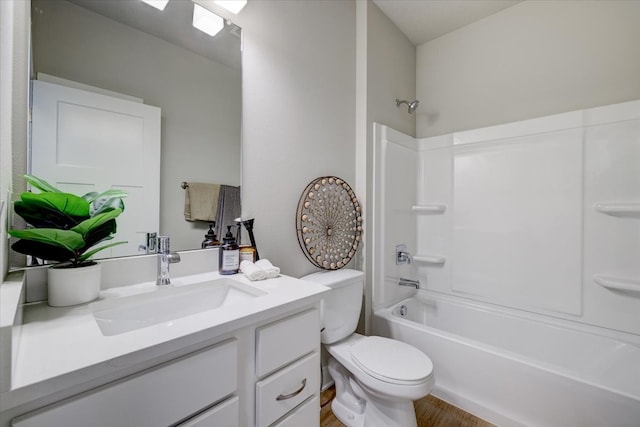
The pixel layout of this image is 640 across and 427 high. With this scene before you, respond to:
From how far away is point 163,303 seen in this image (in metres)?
0.93

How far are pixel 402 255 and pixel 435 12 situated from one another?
197cm

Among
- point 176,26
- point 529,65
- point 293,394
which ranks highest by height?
point 529,65

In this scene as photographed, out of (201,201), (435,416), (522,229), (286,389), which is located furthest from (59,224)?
(522,229)

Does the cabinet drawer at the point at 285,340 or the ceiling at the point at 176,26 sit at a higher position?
the ceiling at the point at 176,26

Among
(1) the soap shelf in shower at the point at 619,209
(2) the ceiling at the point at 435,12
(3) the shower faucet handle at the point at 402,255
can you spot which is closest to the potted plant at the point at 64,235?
(3) the shower faucet handle at the point at 402,255

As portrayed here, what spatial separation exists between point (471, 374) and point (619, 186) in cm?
146

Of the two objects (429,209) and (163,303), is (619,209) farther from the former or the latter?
(163,303)

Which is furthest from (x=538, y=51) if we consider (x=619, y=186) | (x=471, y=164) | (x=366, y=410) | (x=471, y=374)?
(x=366, y=410)

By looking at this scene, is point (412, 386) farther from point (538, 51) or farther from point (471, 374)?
point (538, 51)

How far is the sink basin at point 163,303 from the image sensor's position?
0.81 m

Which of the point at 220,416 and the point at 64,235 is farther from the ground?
the point at 64,235

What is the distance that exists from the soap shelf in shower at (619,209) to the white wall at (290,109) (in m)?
1.60

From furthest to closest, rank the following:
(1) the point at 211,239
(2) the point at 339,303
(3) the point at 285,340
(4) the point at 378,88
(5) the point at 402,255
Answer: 1. (5) the point at 402,255
2. (4) the point at 378,88
3. (2) the point at 339,303
4. (1) the point at 211,239
5. (3) the point at 285,340

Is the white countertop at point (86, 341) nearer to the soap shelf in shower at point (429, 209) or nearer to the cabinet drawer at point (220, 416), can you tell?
the cabinet drawer at point (220, 416)
